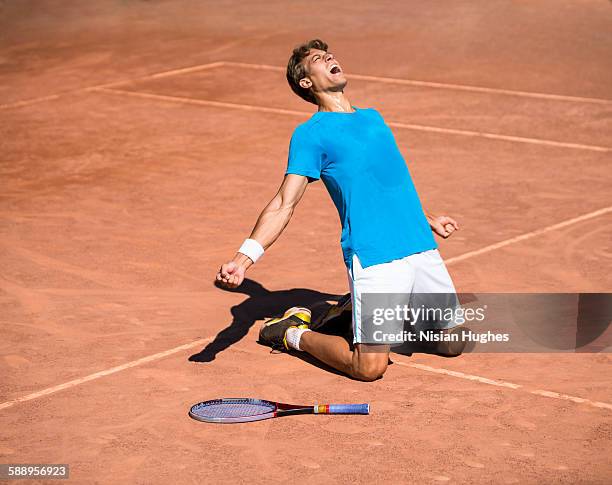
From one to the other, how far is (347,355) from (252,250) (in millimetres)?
916

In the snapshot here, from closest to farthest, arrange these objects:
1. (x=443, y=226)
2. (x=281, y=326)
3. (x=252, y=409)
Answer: (x=252, y=409), (x=443, y=226), (x=281, y=326)

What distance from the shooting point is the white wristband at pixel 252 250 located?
250 inches

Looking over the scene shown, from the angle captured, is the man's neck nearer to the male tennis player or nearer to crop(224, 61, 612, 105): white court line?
the male tennis player

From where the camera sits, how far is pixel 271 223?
21.5 ft

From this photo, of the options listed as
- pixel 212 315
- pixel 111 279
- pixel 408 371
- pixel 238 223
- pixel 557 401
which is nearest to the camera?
pixel 557 401

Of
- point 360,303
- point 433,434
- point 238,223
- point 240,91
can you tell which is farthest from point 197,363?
point 240,91

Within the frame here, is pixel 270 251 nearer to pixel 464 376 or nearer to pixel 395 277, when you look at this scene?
pixel 395 277

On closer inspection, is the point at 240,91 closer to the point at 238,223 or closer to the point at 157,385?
the point at 238,223

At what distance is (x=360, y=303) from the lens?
6.75 m

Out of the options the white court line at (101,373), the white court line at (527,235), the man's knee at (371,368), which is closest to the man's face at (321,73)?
the man's knee at (371,368)

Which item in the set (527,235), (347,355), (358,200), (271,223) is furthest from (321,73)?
(527,235)

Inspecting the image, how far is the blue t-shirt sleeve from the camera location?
6.76 m

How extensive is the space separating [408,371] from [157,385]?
145 centimetres

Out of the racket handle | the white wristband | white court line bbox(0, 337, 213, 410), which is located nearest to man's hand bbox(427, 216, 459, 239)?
the white wristband
